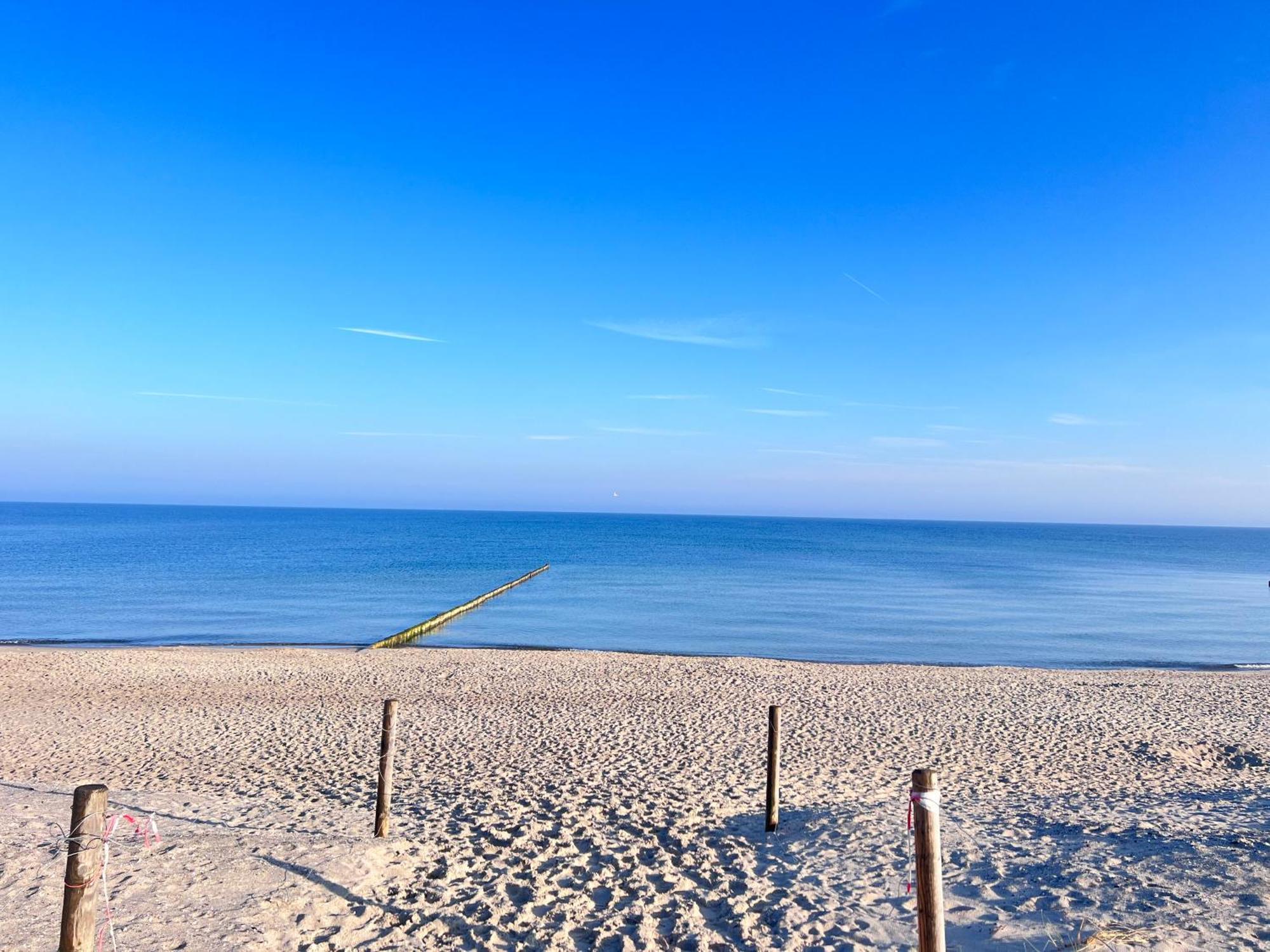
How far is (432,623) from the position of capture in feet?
105

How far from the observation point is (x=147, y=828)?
8164mm

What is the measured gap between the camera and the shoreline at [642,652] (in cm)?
2519

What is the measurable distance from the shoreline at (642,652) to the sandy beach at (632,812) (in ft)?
16.7

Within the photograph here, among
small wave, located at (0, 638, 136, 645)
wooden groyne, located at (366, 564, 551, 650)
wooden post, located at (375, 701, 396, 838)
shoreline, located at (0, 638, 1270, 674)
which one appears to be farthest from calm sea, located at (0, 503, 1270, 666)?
wooden post, located at (375, 701, 396, 838)

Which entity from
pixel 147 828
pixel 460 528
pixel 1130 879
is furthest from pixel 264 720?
pixel 460 528

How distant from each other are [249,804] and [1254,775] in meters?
15.0

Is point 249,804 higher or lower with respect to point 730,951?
lower

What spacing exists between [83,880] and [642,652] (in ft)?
76.5

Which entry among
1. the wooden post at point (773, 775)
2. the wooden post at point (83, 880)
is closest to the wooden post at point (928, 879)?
the wooden post at point (773, 775)

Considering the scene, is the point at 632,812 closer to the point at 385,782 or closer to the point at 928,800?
the point at 385,782

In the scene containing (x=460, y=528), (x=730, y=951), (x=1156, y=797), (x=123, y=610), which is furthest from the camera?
(x=460, y=528)

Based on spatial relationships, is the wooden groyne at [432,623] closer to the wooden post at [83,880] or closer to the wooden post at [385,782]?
the wooden post at [385,782]

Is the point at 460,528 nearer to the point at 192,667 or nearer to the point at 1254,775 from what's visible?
the point at 192,667

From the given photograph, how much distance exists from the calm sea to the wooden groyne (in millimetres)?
708
